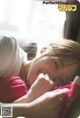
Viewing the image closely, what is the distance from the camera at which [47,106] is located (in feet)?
2.04

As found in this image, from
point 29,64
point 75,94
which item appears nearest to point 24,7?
point 29,64

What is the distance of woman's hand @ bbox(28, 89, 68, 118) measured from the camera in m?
0.62

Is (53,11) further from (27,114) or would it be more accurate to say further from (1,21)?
(27,114)

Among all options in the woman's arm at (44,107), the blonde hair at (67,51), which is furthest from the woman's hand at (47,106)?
the blonde hair at (67,51)

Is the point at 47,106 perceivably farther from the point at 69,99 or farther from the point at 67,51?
the point at 67,51

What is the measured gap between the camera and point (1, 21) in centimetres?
77

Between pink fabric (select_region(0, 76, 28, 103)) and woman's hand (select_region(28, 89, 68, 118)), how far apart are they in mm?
54

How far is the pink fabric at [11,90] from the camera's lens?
2.18ft

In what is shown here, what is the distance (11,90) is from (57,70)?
130mm

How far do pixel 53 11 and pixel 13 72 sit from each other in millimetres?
203

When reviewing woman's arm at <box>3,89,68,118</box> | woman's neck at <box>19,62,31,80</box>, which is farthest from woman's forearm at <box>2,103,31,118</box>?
woman's neck at <box>19,62,31,80</box>

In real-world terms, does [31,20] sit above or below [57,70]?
above

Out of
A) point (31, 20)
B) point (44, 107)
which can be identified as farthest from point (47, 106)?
point (31, 20)

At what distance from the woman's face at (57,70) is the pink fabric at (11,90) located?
5 centimetres
